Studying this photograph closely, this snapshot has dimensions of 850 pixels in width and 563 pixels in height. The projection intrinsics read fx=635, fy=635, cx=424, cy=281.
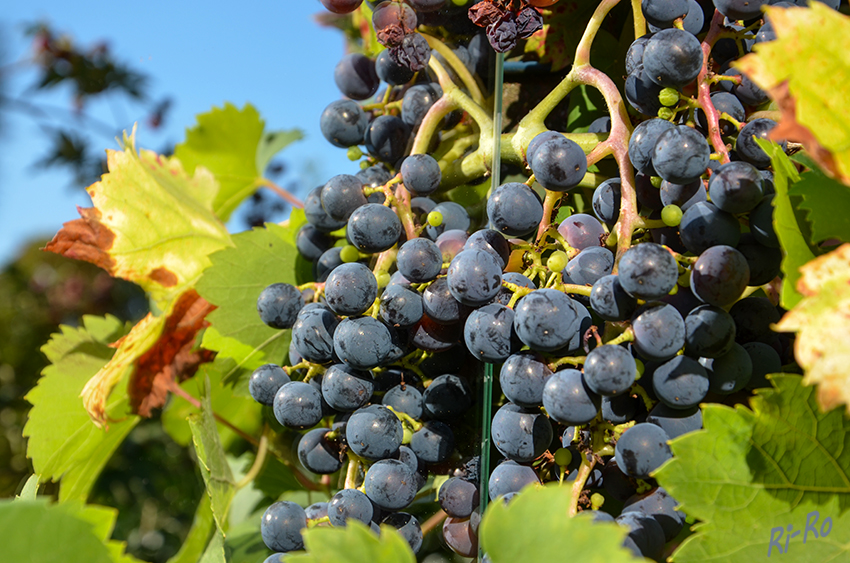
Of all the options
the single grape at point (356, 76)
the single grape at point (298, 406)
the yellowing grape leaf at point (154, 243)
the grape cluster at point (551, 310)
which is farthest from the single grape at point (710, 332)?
the yellowing grape leaf at point (154, 243)

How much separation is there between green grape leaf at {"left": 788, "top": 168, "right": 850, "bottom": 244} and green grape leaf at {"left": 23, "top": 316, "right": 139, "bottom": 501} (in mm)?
824

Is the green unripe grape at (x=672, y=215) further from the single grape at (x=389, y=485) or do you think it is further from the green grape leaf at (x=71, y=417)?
Result: the green grape leaf at (x=71, y=417)

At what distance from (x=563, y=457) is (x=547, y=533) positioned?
14 cm

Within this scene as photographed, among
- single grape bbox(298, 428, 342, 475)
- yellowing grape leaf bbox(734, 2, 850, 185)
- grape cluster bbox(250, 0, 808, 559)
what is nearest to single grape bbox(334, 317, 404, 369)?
grape cluster bbox(250, 0, 808, 559)

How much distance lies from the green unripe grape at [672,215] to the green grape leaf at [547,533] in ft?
0.73

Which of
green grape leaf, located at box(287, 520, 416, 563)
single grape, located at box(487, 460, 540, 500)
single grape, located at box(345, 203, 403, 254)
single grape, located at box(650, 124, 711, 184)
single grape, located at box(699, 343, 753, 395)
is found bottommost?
single grape, located at box(487, 460, 540, 500)

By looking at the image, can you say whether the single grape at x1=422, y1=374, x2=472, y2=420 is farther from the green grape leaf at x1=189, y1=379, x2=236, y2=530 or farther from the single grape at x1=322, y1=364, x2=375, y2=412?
the green grape leaf at x1=189, y1=379, x2=236, y2=530

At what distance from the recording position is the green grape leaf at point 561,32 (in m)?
0.65

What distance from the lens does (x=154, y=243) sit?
0.86 m

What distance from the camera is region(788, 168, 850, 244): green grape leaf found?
1.28 feet

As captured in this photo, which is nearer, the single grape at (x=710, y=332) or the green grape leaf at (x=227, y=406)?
the single grape at (x=710, y=332)

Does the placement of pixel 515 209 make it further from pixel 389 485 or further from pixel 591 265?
pixel 389 485

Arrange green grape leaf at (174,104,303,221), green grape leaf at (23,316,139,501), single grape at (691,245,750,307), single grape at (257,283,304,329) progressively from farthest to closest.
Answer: green grape leaf at (174,104,303,221) < green grape leaf at (23,316,139,501) < single grape at (257,283,304,329) < single grape at (691,245,750,307)

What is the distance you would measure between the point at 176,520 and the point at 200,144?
4.82 feet
